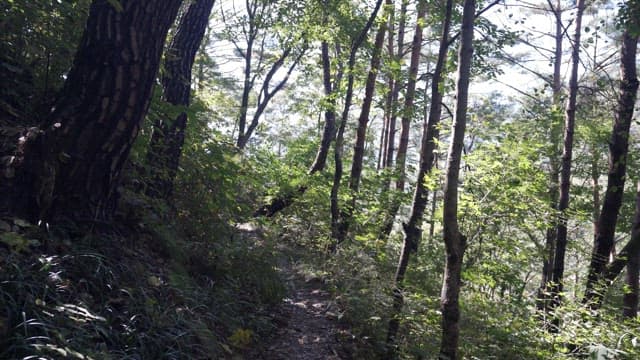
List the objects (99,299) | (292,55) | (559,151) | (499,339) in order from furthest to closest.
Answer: (292,55) < (559,151) < (499,339) < (99,299)

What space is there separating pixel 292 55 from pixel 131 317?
17485mm

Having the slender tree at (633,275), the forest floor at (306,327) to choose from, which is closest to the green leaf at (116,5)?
the forest floor at (306,327)

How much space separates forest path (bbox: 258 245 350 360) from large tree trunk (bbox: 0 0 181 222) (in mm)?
2351

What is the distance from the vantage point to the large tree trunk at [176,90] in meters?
5.18

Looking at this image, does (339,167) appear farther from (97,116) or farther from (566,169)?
(97,116)

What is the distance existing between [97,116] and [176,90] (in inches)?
103

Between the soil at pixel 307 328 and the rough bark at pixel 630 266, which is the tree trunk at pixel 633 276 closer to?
the rough bark at pixel 630 266

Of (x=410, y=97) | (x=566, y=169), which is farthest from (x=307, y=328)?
(x=410, y=97)

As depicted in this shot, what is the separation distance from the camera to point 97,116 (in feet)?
11.4

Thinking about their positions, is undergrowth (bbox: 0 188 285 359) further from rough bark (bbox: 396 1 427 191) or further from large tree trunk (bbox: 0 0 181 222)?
rough bark (bbox: 396 1 427 191)

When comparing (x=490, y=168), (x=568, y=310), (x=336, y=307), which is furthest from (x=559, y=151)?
(x=336, y=307)

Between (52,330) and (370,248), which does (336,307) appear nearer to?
(370,248)

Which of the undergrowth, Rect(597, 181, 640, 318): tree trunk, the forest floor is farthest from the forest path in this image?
Rect(597, 181, 640, 318): tree trunk

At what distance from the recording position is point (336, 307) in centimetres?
675
